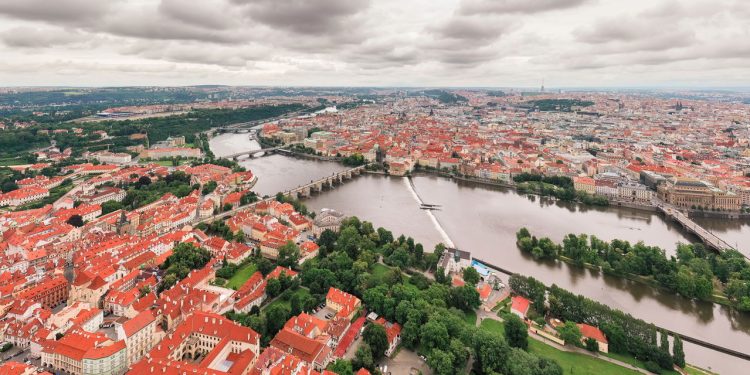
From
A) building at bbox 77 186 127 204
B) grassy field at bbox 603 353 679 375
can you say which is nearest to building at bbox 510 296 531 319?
grassy field at bbox 603 353 679 375

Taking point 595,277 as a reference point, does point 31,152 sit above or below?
above

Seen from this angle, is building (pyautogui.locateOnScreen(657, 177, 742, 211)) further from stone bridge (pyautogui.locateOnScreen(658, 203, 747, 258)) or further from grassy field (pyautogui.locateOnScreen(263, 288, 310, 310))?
grassy field (pyautogui.locateOnScreen(263, 288, 310, 310))

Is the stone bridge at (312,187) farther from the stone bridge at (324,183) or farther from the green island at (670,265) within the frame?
the green island at (670,265)

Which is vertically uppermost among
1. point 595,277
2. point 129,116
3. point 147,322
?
point 129,116

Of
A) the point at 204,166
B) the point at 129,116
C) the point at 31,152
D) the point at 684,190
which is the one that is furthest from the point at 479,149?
the point at 129,116

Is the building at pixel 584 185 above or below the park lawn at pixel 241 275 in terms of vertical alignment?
above

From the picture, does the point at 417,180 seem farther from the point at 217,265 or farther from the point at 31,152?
the point at 31,152

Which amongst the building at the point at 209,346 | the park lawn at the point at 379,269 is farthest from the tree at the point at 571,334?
the building at the point at 209,346
